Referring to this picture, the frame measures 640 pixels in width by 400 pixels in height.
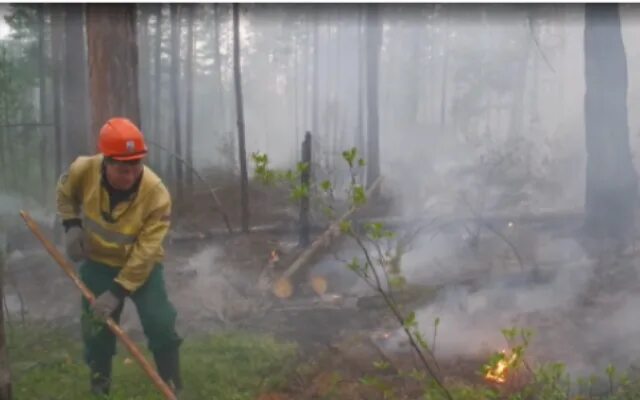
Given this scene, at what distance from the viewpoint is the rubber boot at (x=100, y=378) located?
3.38m

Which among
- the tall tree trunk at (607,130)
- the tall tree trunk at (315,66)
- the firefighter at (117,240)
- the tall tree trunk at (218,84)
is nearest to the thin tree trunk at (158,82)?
the firefighter at (117,240)

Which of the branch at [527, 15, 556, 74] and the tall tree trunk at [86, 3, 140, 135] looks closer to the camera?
the tall tree trunk at [86, 3, 140, 135]

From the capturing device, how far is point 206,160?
3.50 m

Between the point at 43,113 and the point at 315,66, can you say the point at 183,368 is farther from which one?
the point at 315,66

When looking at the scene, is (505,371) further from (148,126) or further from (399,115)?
(148,126)

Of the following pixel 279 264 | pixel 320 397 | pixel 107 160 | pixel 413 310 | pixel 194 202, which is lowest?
A: pixel 320 397

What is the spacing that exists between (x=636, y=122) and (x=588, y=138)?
0.26m

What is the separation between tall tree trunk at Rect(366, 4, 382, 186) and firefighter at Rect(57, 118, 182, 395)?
101 centimetres

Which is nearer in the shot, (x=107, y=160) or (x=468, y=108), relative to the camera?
(x=107, y=160)

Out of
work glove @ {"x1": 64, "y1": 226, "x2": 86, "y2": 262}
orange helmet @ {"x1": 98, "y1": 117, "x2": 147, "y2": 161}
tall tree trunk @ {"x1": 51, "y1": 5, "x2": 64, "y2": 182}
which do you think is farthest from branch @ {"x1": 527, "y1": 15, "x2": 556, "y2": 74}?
work glove @ {"x1": 64, "y1": 226, "x2": 86, "y2": 262}

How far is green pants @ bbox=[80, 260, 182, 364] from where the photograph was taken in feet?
11.1

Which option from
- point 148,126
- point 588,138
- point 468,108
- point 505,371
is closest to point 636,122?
point 588,138

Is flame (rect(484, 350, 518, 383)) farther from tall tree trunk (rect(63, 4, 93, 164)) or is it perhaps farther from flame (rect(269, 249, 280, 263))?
tall tree trunk (rect(63, 4, 93, 164))

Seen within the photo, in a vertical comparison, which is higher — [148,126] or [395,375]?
[148,126]
